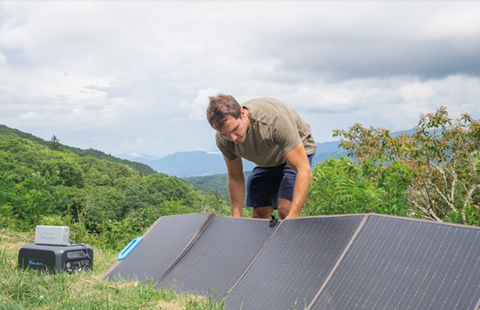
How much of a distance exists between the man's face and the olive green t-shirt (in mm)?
139

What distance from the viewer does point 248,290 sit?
11.3 ft

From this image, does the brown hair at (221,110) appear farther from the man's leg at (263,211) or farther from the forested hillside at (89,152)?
the forested hillside at (89,152)

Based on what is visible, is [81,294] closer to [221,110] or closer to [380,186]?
[221,110]

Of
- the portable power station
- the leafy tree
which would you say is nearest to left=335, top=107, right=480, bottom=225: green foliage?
the portable power station

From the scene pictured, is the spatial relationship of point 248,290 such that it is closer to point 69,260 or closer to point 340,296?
point 340,296

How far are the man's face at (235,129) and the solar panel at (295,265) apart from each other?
2.86 feet

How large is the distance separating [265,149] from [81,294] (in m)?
1.89

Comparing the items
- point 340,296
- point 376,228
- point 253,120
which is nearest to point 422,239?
point 376,228

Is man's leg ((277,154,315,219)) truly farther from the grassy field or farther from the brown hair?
the grassy field

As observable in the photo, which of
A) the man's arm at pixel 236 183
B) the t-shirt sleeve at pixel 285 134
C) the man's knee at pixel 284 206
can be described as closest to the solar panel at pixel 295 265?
the t-shirt sleeve at pixel 285 134

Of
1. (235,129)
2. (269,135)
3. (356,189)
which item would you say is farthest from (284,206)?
(235,129)

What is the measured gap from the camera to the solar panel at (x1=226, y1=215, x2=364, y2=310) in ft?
10.6

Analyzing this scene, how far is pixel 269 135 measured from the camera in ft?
14.3

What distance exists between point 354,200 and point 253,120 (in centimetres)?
148
